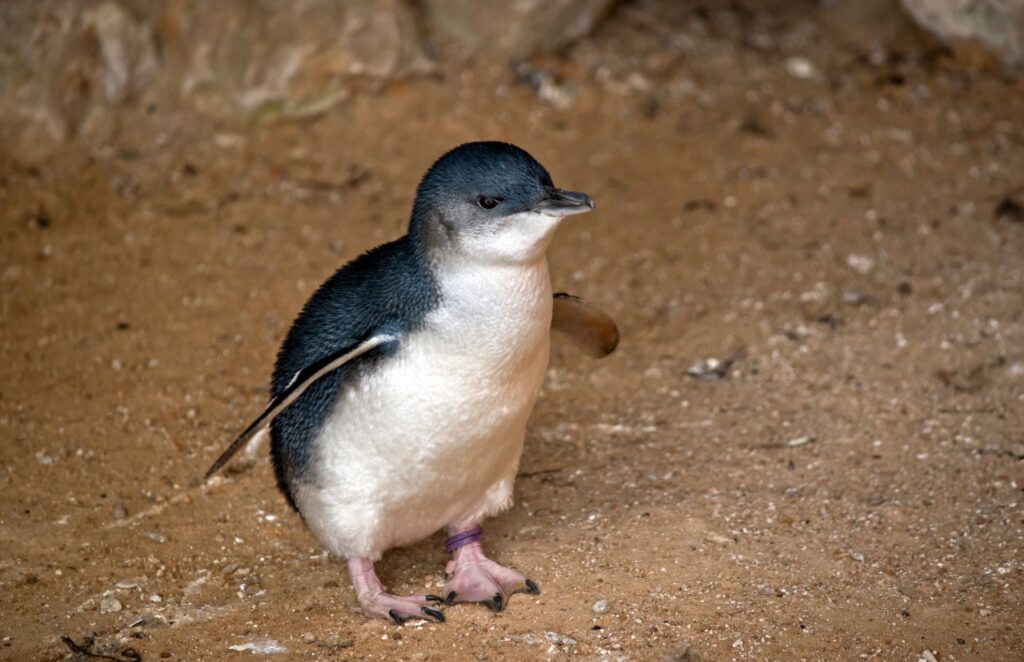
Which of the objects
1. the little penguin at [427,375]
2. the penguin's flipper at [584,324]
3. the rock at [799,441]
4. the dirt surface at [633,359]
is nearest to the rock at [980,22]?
the dirt surface at [633,359]

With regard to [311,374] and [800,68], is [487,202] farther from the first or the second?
[800,68]

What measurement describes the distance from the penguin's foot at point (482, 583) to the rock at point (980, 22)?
3929 mm

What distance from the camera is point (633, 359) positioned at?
4.48m

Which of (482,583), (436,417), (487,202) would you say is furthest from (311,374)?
(482,583)

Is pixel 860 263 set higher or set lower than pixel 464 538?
lower

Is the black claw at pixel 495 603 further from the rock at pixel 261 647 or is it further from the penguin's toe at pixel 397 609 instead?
the rock at pixel 261 647

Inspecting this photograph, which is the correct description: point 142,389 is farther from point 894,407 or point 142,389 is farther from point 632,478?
point 894,407

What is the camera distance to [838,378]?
4.25m

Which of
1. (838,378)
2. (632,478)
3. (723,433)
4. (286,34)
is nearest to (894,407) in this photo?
(838,378)

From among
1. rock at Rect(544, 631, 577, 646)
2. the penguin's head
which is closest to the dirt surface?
rock at Rect(544, 631, 577, 646)

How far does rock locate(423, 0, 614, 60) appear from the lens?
5965 mm

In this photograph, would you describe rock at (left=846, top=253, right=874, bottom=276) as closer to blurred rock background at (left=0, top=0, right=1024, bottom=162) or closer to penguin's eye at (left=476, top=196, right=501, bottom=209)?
blurred rock background at (left=0, top=0, right=1024, bottom=162)

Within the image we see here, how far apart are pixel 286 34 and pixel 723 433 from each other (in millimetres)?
2801

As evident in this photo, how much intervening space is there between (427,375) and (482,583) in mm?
597
